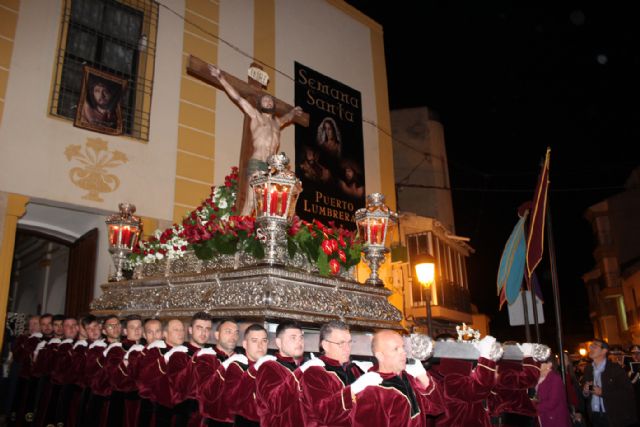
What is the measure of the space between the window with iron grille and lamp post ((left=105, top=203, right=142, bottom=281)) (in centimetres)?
275

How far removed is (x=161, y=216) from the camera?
30.7 ft

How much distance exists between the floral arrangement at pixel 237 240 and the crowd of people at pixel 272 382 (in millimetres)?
890

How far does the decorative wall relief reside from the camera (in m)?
8.57

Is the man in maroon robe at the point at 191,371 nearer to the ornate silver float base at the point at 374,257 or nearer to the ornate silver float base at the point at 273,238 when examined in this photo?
the ornate silver float base at the point at 273,238

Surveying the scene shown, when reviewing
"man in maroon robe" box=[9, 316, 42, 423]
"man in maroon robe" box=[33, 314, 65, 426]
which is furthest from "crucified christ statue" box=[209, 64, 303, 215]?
"man in maroon robe" box=[9, 316, 42, 423]

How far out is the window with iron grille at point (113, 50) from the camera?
29.7 feet

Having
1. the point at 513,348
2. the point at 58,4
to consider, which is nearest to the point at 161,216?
the point at 58,4

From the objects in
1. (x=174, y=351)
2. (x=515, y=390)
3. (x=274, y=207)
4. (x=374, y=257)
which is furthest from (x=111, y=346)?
(x=515, y=390)

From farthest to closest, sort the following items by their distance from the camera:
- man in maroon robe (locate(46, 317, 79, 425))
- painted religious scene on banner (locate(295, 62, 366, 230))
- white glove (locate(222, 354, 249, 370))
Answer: painted religious scene on banner (locate(295, 62, 366, 230)) → man in maroon robe (locate(46, 317, 79, 425)) → white glove (locate(222, 354, 249, 370))

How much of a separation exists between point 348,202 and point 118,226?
21.3 ft

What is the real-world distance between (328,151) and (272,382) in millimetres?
9502

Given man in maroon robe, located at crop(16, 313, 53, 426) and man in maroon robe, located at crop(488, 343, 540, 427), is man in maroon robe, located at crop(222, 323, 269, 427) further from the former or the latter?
man in maroon robe, located at crop(16, 313, 53, 426)

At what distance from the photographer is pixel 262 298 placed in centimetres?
461

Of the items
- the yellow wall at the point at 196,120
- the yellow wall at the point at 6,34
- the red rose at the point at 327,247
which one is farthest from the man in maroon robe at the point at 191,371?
the yellow wall at the point at 6,34
